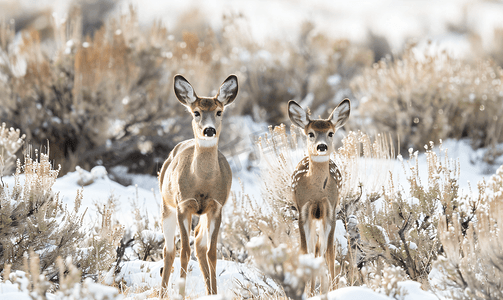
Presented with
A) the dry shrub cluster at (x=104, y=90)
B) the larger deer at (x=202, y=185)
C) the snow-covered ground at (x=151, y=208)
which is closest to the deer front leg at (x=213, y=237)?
the larger deer at (x=202, y=185)

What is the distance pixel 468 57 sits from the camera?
19125 mm

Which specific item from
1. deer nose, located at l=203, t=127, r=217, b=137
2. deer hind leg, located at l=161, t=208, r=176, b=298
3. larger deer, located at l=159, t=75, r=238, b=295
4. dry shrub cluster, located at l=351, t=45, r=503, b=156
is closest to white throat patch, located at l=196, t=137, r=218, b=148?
larger deer, located at l=159, t=75, r=238, b=295

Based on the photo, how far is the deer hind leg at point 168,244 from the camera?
411 centimetres

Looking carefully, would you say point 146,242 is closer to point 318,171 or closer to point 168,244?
point 168,244

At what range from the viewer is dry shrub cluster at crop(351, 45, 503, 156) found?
9867 millimetres

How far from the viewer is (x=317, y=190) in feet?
13.6

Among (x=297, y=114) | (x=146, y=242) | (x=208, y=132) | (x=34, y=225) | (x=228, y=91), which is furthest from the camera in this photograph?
(x=146, y=242)

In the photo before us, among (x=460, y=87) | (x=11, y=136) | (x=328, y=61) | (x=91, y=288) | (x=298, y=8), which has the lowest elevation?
(x=91, y=288)

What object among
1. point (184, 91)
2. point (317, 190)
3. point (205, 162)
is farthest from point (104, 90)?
point (317, 190)

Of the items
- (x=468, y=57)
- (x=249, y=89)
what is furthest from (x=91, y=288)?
(x=468, y=57)

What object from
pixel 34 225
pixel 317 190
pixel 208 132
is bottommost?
pixel 34 225

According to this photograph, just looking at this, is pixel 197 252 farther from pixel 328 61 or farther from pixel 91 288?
pixel 328 61

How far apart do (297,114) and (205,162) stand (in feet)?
3.05

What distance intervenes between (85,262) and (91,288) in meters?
2.23
